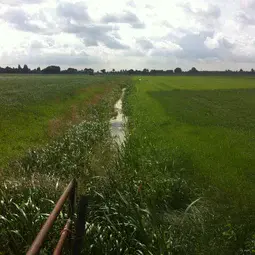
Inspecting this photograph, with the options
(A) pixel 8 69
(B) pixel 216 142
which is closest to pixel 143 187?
(B) pixel 216 142

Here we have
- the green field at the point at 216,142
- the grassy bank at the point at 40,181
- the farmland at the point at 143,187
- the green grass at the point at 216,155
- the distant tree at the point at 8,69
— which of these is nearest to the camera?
the grassy bank at the point at 40,181

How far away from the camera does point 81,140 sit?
14.5m

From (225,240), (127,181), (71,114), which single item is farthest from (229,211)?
(71,114)

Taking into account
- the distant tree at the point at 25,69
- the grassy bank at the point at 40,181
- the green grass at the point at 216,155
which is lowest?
the green grass at the point at 216,155

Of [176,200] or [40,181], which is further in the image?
[176,200]

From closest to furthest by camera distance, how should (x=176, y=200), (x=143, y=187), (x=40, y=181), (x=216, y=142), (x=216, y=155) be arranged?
(x=40, y=181)
(x=143, y=187)
(x=176, y=200)
(x=216, y=155)
(x=216, y=142)

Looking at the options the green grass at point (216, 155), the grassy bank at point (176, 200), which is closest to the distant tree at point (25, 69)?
the green grass at point (216, 155)

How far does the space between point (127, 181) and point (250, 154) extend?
7281 mm

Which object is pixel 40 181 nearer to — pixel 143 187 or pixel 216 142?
pixel 143 187

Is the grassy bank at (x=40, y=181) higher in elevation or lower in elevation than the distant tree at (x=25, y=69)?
lower

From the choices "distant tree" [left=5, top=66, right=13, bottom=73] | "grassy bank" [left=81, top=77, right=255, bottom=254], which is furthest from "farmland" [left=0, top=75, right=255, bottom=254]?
"distant tree" [left=5, top=66, right=13, bottom=73]

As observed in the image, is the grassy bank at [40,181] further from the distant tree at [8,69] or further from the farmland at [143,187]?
the distant tree at [8,69]

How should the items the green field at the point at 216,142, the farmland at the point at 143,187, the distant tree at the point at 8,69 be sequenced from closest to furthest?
the farmland at the point at 143,187
the green field at the point at 216,142
the distant tree at the point at 8,69

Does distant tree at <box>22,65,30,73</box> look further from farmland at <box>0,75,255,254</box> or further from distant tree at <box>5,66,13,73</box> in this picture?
farmland at <box>0,75,255,254</box>
